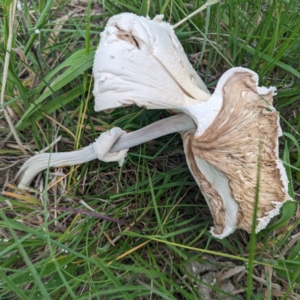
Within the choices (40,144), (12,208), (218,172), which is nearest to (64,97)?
(40,144)

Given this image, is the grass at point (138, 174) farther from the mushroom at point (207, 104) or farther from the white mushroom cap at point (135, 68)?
the white mushroom cap at point (135, 68)

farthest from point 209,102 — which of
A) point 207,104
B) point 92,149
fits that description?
point 92,149

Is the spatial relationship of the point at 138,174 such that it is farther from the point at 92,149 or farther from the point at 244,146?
the point at 244,146

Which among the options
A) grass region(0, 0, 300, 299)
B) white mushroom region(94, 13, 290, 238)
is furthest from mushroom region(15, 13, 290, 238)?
grass region(0, 0, 300, 299)

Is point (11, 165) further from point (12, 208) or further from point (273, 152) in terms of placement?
point (273, 152)

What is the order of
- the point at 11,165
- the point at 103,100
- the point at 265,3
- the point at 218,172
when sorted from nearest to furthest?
the point at 103,100 → the point at 218,172 → the point at 11,165 → the point at 265,3

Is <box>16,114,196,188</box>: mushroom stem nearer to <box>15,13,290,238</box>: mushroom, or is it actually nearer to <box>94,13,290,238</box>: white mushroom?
<box>15,13,290,238</box>: mushroom

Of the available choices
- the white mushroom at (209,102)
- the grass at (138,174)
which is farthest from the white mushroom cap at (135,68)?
the grass at (138,174)
